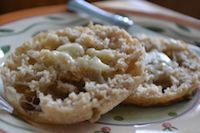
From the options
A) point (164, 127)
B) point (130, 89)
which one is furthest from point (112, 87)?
point (164, 127)

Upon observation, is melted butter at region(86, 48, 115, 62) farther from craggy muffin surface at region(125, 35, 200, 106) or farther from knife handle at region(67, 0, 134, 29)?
knife handle at region(67, 0, 134, 29)

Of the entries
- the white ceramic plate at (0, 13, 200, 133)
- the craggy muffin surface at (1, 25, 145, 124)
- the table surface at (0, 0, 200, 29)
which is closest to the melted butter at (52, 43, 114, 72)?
the craggy muffin surface at (1, 25, 145, 124)

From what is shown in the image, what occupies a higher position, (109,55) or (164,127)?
(109,55)

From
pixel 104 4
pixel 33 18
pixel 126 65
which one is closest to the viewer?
pixel 126 65

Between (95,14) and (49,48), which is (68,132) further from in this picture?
(95,14)

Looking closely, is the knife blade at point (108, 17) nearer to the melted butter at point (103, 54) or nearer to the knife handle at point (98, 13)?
the knife handle at point (98, 13)

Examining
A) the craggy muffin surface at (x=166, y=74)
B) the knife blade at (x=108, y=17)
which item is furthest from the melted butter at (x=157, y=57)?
the knife blade at (x=108, y=17)
